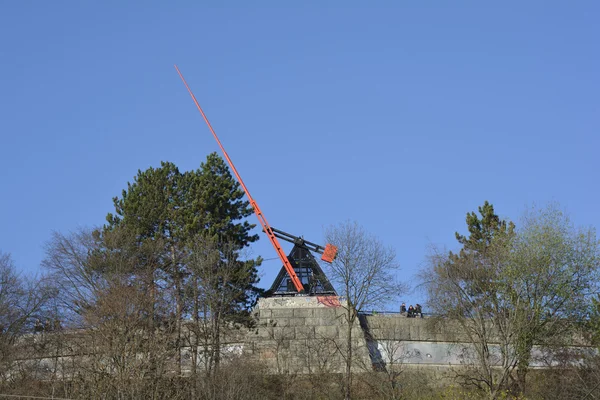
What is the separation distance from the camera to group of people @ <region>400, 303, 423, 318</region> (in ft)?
171

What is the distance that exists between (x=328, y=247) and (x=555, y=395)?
46.7ft

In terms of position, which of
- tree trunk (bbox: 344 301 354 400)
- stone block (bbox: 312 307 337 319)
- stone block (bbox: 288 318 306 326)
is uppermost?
stone block (bbox: 312 307 337 319)

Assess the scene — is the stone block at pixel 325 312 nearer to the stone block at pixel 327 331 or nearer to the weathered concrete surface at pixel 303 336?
the weathered concrete surface at pixel 303 336

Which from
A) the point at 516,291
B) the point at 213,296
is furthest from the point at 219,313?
the point at 516,291

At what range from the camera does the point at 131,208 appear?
51969 millimetres

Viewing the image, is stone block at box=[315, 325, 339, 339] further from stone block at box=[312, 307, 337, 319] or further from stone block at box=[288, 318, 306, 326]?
stone block at box=[288, 318, 306, 326]

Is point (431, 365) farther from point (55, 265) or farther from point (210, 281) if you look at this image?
point (55, 265)

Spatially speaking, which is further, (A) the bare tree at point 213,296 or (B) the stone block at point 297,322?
(B) the stone block at point 297,322

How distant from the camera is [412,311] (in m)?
52.3

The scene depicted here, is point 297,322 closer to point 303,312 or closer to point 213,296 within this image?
point 303,312

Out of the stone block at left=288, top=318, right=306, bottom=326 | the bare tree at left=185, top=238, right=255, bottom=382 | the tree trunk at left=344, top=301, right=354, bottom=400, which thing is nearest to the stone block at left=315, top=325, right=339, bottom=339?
the stone block at left=288, top=318, right=306, bottom=326

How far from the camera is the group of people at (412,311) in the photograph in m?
52.1

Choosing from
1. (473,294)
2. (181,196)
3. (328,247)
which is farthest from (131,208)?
(473,294)

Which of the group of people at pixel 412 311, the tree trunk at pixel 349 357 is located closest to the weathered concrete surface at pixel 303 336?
the tree trunk at pixel 349 357
